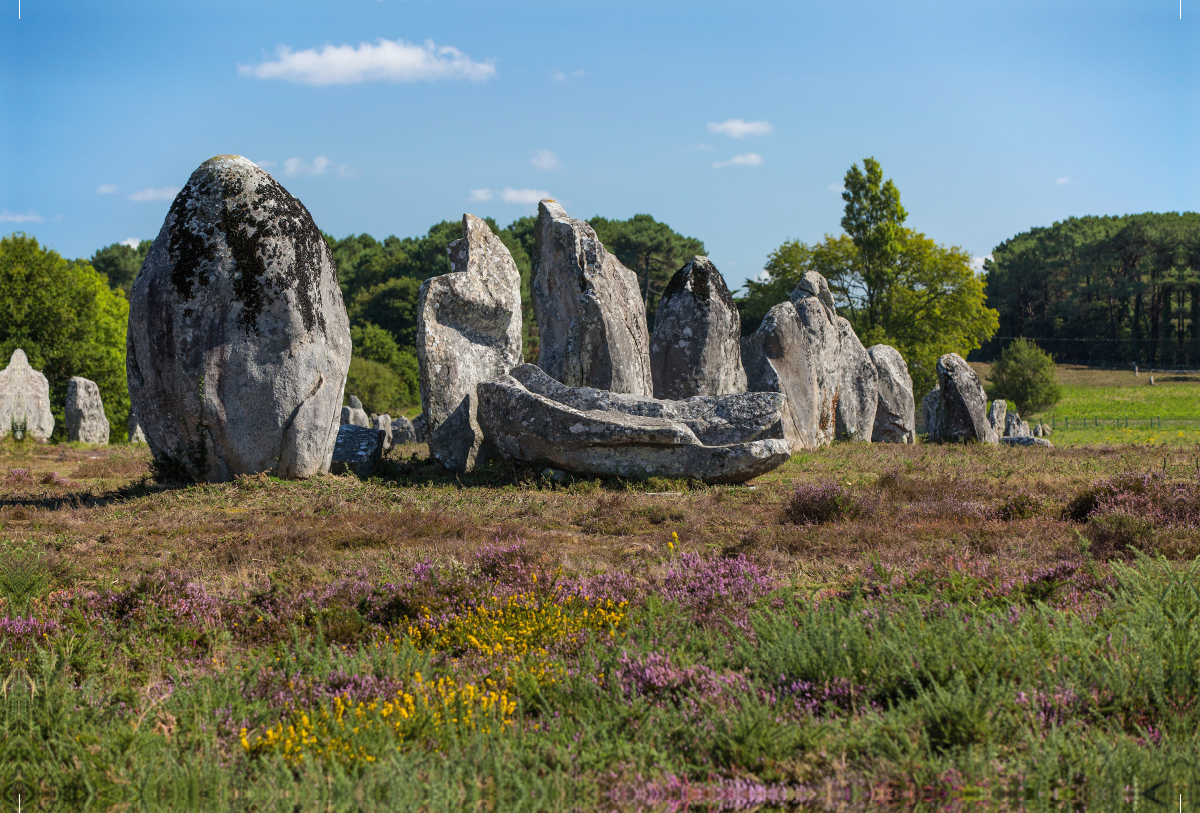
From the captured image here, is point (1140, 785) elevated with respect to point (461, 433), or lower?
lower

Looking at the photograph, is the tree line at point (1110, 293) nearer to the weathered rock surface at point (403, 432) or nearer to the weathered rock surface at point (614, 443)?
the weathered rock surface at point (403, 432)

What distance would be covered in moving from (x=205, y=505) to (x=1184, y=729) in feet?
32.7

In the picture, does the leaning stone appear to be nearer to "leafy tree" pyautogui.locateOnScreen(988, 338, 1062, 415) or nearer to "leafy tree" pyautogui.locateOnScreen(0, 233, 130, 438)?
"leafy tree" pyautogui.locateOnScreen(988, 338, 1062, 415)

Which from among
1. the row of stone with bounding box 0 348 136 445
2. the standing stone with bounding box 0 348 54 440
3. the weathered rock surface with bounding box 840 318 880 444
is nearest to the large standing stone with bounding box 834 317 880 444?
the weathered rock surface with bounding box 840 318 880 444

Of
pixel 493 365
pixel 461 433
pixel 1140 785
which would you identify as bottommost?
pixel 1140 785

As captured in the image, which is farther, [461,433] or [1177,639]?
[461,433]

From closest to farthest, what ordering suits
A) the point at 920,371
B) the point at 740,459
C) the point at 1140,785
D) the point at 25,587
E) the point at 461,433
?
the point at 1140,785, the point at 25,587, the point at 740,459, the point at 461,433, the point at 920,371

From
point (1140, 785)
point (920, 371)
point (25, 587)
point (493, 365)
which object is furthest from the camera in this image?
point (920, 371)

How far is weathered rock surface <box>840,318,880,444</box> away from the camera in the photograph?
2384 cm

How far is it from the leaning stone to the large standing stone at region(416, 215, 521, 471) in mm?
13775

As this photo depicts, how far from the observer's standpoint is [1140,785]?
10.5 feet

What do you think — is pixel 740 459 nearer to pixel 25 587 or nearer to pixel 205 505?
pixel 205 505

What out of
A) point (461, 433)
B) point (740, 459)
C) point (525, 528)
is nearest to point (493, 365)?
point (461, 433)

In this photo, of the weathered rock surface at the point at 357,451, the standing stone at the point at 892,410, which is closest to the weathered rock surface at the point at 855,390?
the standing stone at the point at 892,410
